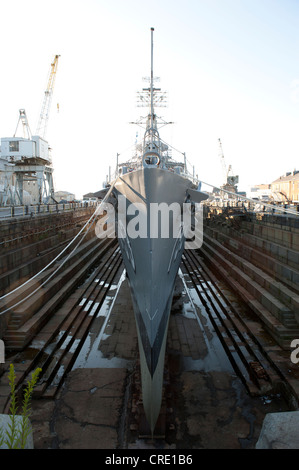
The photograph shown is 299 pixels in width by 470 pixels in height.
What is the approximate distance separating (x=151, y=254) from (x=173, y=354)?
3291 mm

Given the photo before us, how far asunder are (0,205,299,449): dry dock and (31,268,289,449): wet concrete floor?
0.06 ft

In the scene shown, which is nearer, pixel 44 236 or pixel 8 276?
pixel 8 276

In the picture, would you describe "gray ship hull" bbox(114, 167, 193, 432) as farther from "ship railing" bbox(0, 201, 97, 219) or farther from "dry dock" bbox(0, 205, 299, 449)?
"ship railing" bbox(0, 201, 97, 219)

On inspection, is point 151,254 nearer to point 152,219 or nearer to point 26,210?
point 152,219

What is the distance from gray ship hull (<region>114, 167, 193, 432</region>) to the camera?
475 centimetres

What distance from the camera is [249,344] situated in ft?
23.9

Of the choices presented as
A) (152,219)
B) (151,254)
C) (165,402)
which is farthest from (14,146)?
(165,402)

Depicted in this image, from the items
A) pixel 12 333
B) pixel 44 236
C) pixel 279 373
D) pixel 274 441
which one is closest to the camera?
pixel 274 441

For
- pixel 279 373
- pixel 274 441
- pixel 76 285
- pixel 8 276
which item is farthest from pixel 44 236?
pixel 274 441

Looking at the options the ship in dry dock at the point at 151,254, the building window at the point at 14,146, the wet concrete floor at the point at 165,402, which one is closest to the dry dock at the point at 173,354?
the wet concrete floor at the point at 165,402

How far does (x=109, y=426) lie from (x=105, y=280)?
881 cm

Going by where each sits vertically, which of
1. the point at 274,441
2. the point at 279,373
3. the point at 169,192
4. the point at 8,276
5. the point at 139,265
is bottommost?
the point at 279,373

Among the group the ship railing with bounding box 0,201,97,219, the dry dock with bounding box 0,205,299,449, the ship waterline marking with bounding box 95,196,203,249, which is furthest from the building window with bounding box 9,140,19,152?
the ship waterline marking with bounding box 95,196,203,249

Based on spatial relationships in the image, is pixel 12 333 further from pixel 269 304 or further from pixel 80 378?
pixel 269 304
